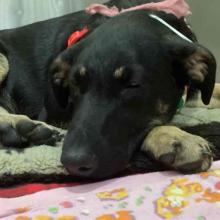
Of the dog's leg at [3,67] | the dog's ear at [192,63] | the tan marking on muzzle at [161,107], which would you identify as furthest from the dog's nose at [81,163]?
the dog's leg at [3,67]

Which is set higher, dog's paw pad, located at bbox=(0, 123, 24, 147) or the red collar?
the red collar

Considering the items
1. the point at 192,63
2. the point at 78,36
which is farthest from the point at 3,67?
the point at 192,63

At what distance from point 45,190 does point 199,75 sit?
2.33 ft

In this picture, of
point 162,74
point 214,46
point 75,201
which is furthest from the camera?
point 214,46

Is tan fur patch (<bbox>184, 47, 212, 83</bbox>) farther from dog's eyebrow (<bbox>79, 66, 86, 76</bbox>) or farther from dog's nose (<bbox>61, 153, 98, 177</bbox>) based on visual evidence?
dog's nose (<bbox>61, 153, 98, 177</bbox>)

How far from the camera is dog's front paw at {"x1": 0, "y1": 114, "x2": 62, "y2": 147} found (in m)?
1.87

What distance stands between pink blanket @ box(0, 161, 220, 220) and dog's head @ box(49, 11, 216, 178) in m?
0.09

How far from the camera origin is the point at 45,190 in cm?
163

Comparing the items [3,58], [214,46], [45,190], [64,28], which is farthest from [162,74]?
[214,46]

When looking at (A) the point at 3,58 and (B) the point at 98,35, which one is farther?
(A) the point at 3,58

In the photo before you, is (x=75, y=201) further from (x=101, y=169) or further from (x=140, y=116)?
(x=140, y=116)

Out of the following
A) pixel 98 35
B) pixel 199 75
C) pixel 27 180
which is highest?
pixel 98 35

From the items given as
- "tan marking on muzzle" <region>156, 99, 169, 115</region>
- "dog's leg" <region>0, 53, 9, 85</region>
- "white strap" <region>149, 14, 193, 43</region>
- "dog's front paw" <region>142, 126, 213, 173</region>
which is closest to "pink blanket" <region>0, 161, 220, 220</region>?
"dog's front paw" <region>142, 126, 213, 173</region>

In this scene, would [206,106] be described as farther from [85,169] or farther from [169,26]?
[85,169]
